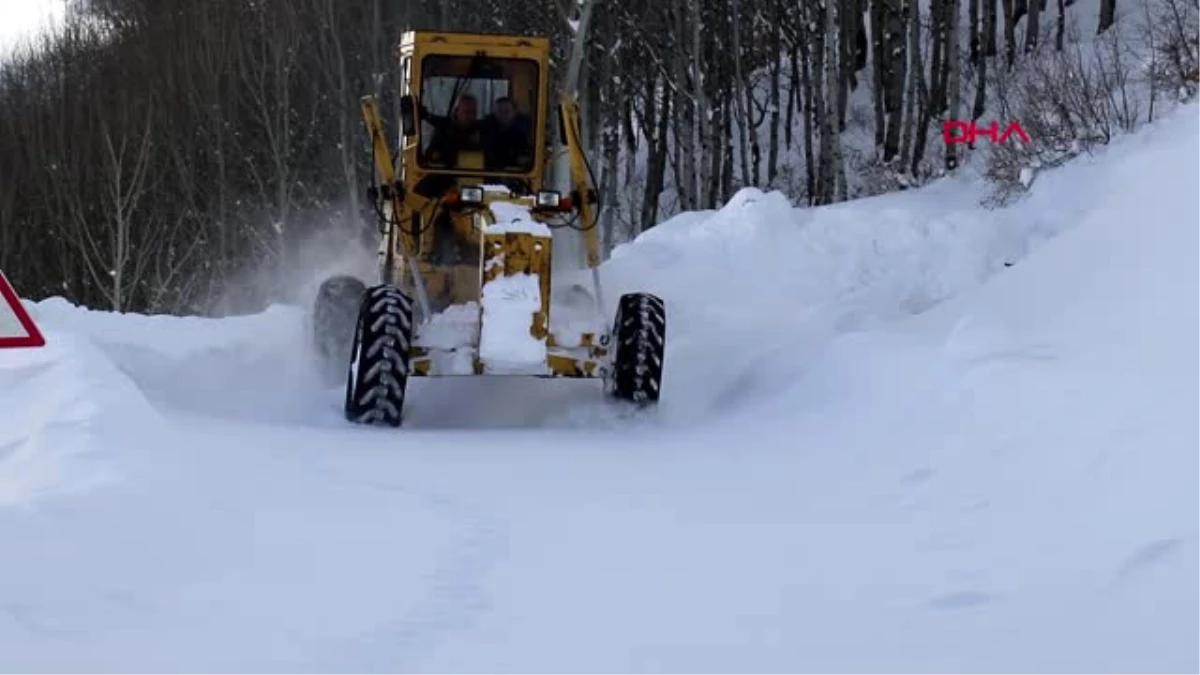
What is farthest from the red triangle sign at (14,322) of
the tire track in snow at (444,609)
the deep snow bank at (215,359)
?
the deep snow bank at (215,359)

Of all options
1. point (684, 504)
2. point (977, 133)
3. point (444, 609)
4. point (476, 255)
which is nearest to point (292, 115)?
point (977, 133)

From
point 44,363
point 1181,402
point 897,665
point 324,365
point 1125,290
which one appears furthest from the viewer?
point 324,365

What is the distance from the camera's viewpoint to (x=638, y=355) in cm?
1023

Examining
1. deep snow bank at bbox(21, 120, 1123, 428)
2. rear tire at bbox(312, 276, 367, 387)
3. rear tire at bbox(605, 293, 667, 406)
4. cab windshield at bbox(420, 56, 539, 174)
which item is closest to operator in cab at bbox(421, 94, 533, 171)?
cab windshield at bbox(420, 56, 539, 174)

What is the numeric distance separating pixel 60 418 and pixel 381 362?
253cm

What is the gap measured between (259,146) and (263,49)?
2045mm

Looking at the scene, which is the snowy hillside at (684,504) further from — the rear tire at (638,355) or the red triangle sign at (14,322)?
the red triangle sign at (14,322)

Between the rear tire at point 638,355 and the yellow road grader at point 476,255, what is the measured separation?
1 centimetres

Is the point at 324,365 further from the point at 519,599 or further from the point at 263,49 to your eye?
the point at 263,49

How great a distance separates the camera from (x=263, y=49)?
103 feet

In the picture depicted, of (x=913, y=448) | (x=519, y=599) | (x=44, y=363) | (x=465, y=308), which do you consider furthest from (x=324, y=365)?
(x=519, y=599)

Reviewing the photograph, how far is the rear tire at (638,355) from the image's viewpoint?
10234 mm

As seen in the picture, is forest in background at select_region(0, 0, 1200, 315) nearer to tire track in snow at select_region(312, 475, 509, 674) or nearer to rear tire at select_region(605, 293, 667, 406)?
rear tire at select_region(605, 293, 667, 406)

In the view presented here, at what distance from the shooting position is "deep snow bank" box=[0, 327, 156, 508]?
6.57 meters
